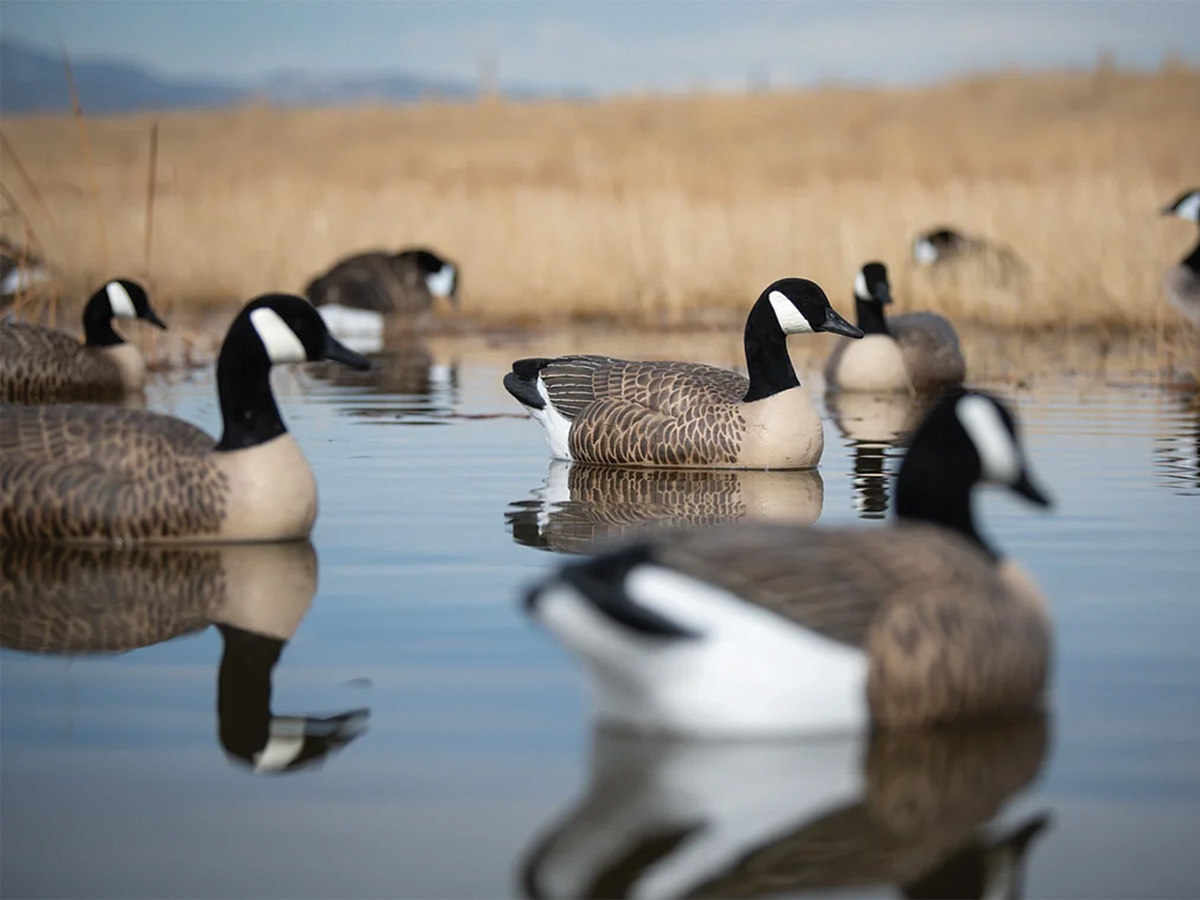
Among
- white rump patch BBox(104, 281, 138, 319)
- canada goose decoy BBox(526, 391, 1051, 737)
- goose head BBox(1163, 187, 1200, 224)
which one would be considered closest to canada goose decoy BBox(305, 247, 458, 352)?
white rump patch BBox(104, 281, 138, 319)

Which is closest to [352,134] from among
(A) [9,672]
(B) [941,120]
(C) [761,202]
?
(B) [941,120]

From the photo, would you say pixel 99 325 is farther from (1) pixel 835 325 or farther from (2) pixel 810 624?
(2) pixel 810 624

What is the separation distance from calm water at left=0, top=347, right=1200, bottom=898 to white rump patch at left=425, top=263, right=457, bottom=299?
50.1ft

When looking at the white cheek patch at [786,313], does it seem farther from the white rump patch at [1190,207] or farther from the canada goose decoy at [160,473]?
the white rump patch at [1190,207]

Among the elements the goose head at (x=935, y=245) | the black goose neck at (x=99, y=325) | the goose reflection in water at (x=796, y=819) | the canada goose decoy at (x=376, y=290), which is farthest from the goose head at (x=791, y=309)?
the goose head at (x=935, y=245)

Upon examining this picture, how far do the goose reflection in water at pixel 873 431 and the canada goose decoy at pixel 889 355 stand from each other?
14 cm

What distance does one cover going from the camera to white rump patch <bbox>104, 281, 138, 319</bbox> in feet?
53.2

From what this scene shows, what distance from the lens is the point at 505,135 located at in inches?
3041

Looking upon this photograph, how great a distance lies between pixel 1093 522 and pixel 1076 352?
1063 cm

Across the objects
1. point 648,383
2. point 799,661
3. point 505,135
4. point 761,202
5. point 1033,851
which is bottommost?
point 1033,851

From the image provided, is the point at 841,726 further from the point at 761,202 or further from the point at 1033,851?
the point at 761,202

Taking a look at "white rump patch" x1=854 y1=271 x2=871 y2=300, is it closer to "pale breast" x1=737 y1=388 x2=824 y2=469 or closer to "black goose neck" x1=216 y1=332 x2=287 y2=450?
"pale breast" x1=737 y1=388 x2=824 y2=469

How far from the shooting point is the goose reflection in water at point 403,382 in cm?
1508

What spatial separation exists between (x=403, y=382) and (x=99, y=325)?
3007 mm
